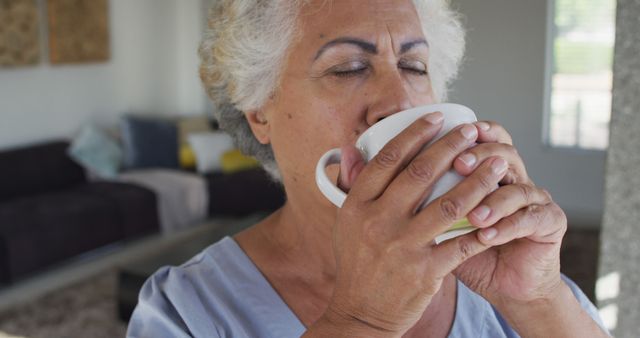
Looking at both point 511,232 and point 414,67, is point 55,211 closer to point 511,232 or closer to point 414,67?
point 414,67

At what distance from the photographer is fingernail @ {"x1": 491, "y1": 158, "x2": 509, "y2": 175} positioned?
2.21ft

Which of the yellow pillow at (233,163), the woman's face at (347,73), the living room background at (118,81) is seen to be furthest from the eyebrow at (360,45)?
the yellow pillow at (233,163)

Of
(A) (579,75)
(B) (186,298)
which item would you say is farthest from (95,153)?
(B) (186,298)

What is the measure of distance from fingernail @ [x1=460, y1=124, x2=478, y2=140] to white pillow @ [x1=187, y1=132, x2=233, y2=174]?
17.5ft

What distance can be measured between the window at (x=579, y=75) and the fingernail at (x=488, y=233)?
5.57m

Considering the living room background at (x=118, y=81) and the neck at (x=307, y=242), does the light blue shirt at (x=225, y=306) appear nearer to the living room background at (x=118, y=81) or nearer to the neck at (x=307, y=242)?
the neck at (x=307, y=242)

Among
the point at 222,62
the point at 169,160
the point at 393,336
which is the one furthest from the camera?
the point at 169,160

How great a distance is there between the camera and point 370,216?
71cm

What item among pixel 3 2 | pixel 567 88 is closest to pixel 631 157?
pixel 3 2

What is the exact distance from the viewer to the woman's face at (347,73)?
0.95 meters

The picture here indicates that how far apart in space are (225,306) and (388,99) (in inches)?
15.6

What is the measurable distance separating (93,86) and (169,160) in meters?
0.92

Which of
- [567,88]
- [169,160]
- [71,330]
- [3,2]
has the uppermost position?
[3,2]

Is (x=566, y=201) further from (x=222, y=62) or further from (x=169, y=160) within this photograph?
(x=222, y=62)
